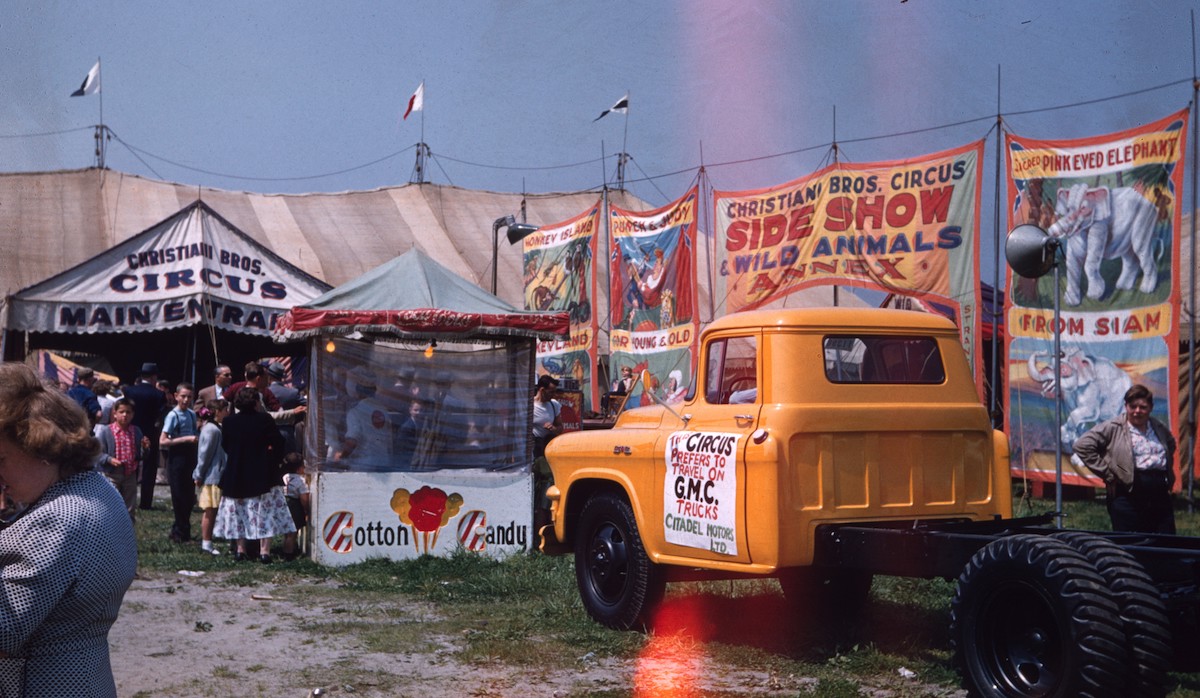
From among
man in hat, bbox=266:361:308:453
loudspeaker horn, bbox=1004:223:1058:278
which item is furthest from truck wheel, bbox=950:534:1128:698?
man in hat, bbox=266:361:308:453

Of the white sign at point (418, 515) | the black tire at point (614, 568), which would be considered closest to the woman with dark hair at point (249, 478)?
the white sign at point (418, 515)

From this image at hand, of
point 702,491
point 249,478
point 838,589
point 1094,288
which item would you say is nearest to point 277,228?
point 249,478

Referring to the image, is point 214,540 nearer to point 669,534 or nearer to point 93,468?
point 669,534

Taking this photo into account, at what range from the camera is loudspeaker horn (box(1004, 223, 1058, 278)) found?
1095cm

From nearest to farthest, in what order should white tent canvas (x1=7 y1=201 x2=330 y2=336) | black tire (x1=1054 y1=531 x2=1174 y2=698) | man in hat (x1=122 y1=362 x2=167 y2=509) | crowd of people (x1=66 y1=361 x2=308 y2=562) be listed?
black tire (x1=1054 y1=531 x2=1174 y2=698) < crowd of people (x1=66 y1=361 x2=308 y2=562) < man in hat (x1=122 y1=362 x2=167 y2=509) < white tent canvas (x1=7 y1=201 x2=330 y2=336)

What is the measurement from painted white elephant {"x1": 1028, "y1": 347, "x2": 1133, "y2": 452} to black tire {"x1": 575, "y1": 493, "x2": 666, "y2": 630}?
872cm

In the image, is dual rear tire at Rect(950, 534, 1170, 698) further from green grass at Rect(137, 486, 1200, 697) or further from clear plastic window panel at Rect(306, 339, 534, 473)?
clear plastic window panel at Rect(306, 339, 534, 473)

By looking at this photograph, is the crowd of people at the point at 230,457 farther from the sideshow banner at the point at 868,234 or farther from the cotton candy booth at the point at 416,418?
the sideshow banner at the point at 868,234

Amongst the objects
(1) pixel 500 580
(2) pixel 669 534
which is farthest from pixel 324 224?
(2) pixel 669 534

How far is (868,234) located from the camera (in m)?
17.2

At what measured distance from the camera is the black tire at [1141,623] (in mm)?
4996

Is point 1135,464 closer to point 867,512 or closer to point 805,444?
point 867,512

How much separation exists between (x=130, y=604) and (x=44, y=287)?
10.6 metres

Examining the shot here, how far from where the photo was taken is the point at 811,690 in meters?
6.41
